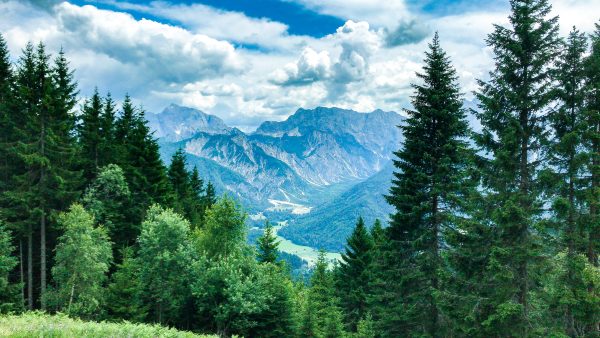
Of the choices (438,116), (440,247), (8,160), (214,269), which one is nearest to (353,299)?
(214,269)

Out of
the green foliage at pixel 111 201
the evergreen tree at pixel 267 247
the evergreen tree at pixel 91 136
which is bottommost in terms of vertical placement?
the evergreen tree at pixel 267 247

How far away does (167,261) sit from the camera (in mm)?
27500

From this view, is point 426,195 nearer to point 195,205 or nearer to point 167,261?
point 167,261

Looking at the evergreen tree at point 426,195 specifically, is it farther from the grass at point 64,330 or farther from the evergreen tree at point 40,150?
the evergreen tree at point 40,150

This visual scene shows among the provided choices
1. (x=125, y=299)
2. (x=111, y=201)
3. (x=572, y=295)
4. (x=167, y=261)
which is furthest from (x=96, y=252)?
(x=572, y=295)

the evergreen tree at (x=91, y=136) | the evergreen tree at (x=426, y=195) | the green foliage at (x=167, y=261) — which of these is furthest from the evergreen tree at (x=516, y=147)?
the evergreen tree at (x=91, y=136)

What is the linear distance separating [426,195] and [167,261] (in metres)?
18.4

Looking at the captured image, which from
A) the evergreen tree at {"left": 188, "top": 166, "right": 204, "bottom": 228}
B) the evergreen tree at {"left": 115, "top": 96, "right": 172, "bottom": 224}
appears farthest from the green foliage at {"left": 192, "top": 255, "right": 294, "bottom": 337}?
the evergreen tree at {"left": 115, "top": 96, "right": 172, "bottom": 224}

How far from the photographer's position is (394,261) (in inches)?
873

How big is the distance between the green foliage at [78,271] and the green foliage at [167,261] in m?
3.42

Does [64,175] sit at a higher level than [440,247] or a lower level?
higher

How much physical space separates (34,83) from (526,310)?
3497cm

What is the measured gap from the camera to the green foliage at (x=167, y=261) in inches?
1095

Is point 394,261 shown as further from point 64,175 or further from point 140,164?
point 140,164
